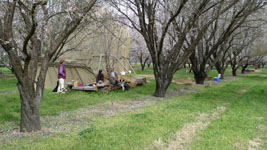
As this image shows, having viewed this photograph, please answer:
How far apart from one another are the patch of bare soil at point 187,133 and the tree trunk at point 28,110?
2572 millimetres

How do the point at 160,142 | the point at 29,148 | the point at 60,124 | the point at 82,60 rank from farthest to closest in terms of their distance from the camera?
the point at 82,60 < the point at 60,124 < the point at 160,142 < the point at 29,148

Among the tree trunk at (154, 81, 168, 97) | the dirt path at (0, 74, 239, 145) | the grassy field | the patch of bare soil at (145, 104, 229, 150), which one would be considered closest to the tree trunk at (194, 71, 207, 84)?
the tree trunk at (154, 81, 168, 97)

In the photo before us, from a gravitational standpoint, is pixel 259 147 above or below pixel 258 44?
below

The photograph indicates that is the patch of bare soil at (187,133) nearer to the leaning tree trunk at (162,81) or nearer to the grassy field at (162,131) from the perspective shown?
the grassy field at (162,131)

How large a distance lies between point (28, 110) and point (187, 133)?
3402 millimetres

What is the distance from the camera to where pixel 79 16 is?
462cm

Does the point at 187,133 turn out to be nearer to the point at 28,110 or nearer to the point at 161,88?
the point at 28,110

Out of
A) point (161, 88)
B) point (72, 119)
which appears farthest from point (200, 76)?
point (72, 119)

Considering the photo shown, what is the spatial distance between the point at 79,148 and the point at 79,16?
2.71 metres

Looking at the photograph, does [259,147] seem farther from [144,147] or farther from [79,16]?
[79,16]

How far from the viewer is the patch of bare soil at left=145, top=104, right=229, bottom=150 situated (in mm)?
3861

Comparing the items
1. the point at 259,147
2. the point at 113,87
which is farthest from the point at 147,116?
the point at 113,87

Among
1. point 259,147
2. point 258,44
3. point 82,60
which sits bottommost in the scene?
point 259,147

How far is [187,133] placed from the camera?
4539 mm
